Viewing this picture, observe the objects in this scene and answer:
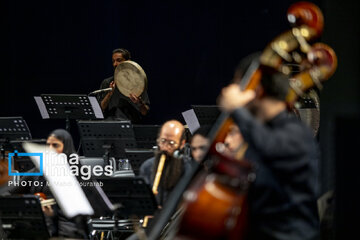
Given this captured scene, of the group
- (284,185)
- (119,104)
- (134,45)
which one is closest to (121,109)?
(119,104)

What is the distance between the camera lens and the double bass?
2.95 m

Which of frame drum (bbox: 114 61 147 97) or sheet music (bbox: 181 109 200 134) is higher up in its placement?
frame drum (bbox: 114 61 147 97)

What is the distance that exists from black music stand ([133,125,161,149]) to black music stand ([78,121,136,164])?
378mm

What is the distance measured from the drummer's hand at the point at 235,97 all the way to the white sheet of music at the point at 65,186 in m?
2.00

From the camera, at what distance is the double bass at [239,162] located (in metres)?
2.95

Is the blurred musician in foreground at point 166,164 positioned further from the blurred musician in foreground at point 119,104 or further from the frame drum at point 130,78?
the blurred musician in foreground at point 119,104

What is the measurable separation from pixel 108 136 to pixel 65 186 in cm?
233

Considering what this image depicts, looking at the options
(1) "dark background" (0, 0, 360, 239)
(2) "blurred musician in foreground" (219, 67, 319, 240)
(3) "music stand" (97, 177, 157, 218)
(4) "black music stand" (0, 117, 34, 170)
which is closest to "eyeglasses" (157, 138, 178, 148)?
(3) "music stand" (97, 177, 157, 218)

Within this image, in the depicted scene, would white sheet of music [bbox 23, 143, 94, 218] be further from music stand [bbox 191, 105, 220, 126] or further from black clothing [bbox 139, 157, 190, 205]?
music stand [bbox 191, 105, 220, 126]

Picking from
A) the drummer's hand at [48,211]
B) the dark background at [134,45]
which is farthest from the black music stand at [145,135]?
the dark background at [134,45]

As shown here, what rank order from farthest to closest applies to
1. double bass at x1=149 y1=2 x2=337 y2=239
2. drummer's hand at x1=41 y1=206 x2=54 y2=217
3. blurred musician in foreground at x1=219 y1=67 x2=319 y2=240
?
1. drummer's hand at x1=41 y1=206 x2=54 y2=217
2. blurred musician in foreground at x1=219 y1=67 x2=319 y2=240
3. double bass at x1=149 y1=2 x2=337 y2=239

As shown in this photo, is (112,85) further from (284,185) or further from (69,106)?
(284,185)

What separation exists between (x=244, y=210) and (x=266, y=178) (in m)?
0.20

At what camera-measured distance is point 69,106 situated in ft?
28.4
